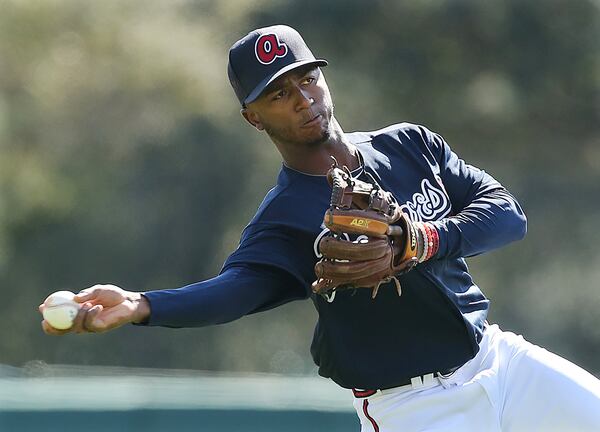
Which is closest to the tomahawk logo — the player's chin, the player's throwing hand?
the player's chin

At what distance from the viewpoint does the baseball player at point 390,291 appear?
3.83m

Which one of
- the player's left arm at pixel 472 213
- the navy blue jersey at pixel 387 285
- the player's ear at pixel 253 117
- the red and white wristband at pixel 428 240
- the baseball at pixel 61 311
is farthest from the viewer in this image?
the player's ear at pixel 253 117

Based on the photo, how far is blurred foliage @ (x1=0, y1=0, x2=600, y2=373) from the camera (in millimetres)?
12766

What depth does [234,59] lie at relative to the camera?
13.0 feet

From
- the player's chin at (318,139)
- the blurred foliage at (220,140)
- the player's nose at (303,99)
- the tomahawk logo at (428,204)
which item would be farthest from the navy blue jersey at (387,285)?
the blurred foliage at (220,140)

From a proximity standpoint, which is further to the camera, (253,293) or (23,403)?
(23,403)

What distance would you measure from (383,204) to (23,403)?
425cm

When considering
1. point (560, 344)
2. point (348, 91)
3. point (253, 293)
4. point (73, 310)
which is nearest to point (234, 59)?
point (253, 293)

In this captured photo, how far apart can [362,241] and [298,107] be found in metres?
0.56

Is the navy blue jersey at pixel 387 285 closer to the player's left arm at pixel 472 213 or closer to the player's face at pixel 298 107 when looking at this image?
the player's left arm at pixel 472 213

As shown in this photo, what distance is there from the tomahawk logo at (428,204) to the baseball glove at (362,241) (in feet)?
1.16

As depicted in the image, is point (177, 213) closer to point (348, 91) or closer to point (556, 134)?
point (348, 91)

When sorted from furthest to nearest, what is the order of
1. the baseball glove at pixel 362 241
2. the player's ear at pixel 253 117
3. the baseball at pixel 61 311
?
1. the player's ear at pixel 253 117
2. the baseball glove at pixel 362 241
3. the baseball at pixel 61 311

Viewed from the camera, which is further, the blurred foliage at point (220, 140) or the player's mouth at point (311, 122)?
the blurred foliage at point (220, 140)
